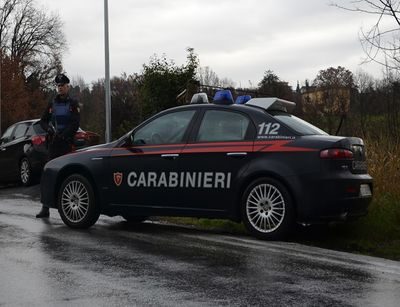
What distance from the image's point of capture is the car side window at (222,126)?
761 centimetres

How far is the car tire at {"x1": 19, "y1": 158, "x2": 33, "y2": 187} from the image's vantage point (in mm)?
15117

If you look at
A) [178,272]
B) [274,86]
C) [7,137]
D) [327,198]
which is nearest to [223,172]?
[327,198]

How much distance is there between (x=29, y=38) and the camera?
63375 mm

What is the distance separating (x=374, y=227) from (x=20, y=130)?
399 inches

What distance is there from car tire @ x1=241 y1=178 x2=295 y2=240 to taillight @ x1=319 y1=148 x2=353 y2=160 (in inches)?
22.1

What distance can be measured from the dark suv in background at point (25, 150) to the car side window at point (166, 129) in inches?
253

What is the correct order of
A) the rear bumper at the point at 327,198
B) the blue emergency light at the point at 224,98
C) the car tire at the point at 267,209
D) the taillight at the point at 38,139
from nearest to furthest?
1. the rear bumper at the point at 327,198
2. the car tire at the point at 267,209
3. the blue emergency light at the point at 224,98
4. the taillight at the point at 38,139

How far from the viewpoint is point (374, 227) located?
25.1 ft

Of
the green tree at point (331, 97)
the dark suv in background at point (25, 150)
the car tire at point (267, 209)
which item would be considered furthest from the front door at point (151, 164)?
the dark suv in background at point (25, 150)

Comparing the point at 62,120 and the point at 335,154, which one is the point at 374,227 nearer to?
the point at 335,154

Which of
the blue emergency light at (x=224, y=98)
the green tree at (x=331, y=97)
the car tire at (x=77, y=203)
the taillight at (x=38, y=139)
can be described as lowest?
the car tire at (x=77, y=203)

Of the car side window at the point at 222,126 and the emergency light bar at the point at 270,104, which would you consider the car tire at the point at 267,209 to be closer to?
the car side window at the point at 222,126

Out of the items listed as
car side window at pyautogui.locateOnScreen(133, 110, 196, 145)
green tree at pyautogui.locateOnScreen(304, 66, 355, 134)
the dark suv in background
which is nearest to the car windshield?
car side window at pyautogui.locateOnScreen(133, 110, 196, 145)

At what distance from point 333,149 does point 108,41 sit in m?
16.1
